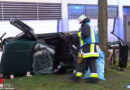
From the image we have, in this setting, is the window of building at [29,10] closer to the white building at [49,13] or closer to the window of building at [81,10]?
the white building at [49,13]

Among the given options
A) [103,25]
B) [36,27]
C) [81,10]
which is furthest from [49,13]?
[103,25]

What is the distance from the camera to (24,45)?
648cm

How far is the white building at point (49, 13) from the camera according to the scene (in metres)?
13.4

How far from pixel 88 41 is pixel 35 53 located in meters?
1.77

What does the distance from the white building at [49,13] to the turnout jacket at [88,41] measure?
27.0ft

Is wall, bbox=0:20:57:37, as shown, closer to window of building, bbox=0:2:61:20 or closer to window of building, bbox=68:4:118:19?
window of building, bbox=0:2:61:20

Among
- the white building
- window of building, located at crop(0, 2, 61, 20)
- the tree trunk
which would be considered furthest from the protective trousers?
window of building, located at crop(0, 2, 61, 20)

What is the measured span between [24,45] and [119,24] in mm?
11219

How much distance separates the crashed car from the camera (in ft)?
20.9

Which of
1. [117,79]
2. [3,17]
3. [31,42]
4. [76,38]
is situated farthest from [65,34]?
[3,17]

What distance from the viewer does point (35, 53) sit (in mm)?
6781

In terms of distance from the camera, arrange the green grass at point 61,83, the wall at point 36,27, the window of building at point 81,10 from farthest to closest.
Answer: the window of building at point 81,10 → the wall at point 36,27 → the green grass at point 61,83

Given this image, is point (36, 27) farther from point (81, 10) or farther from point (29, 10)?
point (81, 10)

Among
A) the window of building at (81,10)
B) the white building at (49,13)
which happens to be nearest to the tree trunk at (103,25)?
the white building at (49,13)
